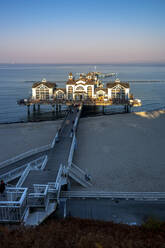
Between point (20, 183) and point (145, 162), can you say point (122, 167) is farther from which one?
point (20, 183)

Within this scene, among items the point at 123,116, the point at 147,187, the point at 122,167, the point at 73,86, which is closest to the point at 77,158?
the point at 122,167

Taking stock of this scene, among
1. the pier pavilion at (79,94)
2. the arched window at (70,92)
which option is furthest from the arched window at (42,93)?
the arched window at (70,92)

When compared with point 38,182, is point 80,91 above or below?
above

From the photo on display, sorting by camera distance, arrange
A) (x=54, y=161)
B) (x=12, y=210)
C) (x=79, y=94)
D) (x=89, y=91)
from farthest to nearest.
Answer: (x=89, y=91) < (x=79, y=94) < (x=54, y=161) < (x=12, y=210)

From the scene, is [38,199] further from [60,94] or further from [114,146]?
[60,94]

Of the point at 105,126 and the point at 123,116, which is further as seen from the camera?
the point at 123,116

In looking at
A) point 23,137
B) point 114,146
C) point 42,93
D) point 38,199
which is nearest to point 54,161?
point 38,199
